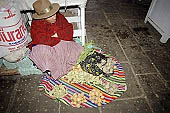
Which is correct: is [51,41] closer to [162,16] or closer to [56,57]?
[56,57]

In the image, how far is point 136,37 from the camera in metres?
3.00

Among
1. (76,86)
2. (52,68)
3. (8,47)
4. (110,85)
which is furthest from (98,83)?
(8,47)

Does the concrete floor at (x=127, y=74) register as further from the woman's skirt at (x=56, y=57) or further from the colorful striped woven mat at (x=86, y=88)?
the woman's skirt at (x=56, y=57)

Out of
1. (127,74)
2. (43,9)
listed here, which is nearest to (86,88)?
(127,74)

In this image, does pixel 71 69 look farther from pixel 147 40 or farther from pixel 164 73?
pixel 147 40

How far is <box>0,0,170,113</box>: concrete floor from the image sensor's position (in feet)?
5.84

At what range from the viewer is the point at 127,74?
2.21 metres

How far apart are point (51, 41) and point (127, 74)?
145 cm

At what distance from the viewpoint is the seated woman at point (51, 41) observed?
64.3 inches

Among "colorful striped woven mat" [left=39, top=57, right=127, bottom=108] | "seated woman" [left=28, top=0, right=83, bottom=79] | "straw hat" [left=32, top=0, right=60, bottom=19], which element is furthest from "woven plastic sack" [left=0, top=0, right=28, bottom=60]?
"colorful striped woven mat" [left=39, top=57, right=127, bottom=108]

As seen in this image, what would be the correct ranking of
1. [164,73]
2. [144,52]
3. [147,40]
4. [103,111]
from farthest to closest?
[147,40]
[144,52]
[164,73]
[103,111]

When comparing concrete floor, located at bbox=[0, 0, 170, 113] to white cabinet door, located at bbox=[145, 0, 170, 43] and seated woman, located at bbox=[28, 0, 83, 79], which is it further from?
seated woman, located at bbox=[28, 0, 83, 79]

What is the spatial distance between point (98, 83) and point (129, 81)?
56 cm

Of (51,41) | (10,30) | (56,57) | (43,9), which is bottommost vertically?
(56,57)
